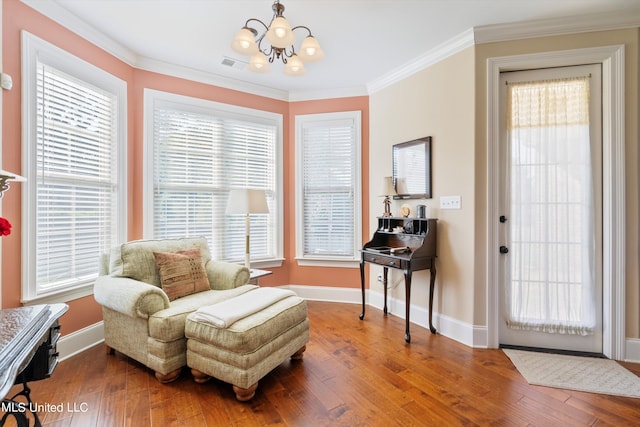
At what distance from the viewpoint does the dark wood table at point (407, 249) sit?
2707 mm

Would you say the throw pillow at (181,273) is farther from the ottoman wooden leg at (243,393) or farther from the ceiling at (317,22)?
the ceiling at (317,22)

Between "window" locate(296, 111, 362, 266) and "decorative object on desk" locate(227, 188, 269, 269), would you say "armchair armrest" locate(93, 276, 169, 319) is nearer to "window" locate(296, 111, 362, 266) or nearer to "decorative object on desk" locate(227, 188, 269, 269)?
"decorative object on desk" locate(227, 188, 269, 269)

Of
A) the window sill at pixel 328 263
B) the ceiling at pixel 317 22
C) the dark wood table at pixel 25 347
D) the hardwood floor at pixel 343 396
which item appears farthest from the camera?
the window sill at pixel 328 263

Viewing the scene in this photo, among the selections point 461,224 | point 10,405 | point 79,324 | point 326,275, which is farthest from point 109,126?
point 461,224

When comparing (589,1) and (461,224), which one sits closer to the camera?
(589,1)

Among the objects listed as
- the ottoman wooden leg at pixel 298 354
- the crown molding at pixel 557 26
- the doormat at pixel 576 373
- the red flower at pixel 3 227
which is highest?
the crown molding at pixel 557 26

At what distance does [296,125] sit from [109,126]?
6.62 feet

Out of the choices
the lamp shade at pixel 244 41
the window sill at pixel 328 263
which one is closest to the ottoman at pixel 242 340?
the window sill at pixel 328 263

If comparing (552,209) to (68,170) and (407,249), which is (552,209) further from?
(68,170)

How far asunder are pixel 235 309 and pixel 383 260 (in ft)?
4.98

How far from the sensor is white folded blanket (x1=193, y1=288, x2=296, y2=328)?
1.90m

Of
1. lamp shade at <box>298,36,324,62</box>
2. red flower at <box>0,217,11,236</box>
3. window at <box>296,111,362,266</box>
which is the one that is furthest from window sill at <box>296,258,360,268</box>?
red flower at <box>0,217,11,236</box>

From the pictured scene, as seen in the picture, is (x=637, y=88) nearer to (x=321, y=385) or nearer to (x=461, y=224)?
(x=461, y=224)

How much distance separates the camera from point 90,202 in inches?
105
